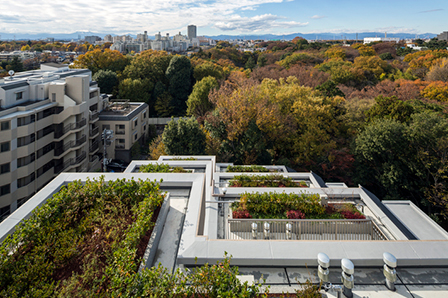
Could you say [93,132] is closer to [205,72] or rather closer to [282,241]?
[205,72]

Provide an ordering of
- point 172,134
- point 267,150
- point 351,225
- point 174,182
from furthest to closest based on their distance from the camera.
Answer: point 267,150, point 172,134, point 174,182, point 351,225

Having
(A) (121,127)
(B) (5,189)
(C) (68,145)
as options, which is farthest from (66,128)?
(A) (121,127)

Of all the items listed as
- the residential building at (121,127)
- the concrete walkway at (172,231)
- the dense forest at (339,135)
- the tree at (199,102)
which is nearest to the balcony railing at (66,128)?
the residential building at (121,127)

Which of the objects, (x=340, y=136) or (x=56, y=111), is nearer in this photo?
(x=56, y=111)

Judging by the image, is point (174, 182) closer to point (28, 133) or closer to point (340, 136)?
point (28, 133)

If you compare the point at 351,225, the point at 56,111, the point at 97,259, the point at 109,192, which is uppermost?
the point at 56,111

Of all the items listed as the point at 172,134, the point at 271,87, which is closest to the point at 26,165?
the point at 172,134

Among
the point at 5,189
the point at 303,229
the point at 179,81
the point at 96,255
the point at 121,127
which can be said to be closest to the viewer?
the point at 96,255
